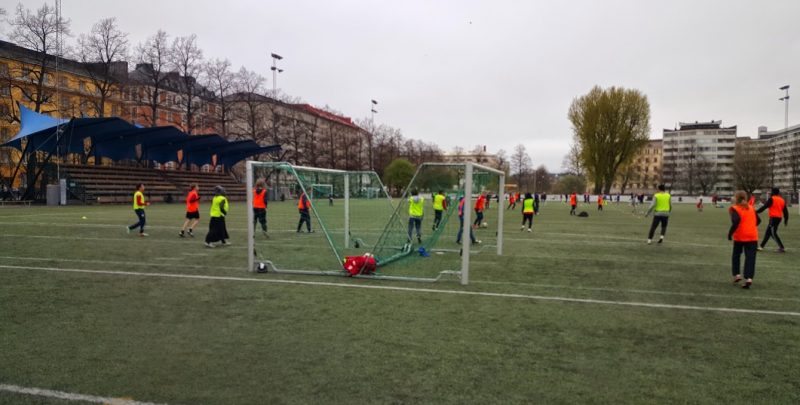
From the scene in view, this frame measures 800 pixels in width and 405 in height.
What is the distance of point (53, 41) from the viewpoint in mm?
36406

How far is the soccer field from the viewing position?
3.74 meters

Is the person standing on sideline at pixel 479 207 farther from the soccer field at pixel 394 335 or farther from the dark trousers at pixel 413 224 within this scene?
the soccer field at pixel 394 335

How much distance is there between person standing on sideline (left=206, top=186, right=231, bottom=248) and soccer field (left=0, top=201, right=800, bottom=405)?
212cm

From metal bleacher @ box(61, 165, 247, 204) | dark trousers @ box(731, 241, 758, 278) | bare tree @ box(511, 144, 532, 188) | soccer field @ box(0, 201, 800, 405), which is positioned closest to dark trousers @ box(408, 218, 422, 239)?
soccer field @ box(0, 201, 800, 405)

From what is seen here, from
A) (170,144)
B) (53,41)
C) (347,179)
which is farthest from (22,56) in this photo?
(347,179)

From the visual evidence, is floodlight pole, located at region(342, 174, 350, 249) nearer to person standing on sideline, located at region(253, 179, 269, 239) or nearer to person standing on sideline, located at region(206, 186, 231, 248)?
person standing on sideline, located at region(253, 179, 269, 239)

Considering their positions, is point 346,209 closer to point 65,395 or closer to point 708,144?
point 65,395

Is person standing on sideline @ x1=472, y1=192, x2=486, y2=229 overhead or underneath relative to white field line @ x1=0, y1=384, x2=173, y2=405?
overhead

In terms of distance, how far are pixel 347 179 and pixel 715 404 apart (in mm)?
9649

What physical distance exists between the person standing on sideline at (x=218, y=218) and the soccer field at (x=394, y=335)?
2.12 m

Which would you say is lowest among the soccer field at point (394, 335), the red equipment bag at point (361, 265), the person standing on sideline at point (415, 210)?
the soccer field at point (394, 335)

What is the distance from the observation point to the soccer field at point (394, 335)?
3.74 metres

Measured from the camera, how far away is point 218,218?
12031mm

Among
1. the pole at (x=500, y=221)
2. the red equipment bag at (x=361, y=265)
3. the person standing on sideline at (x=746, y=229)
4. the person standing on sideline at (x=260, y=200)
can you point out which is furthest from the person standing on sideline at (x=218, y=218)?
the person standing on sideline at (x=746, y=229)
